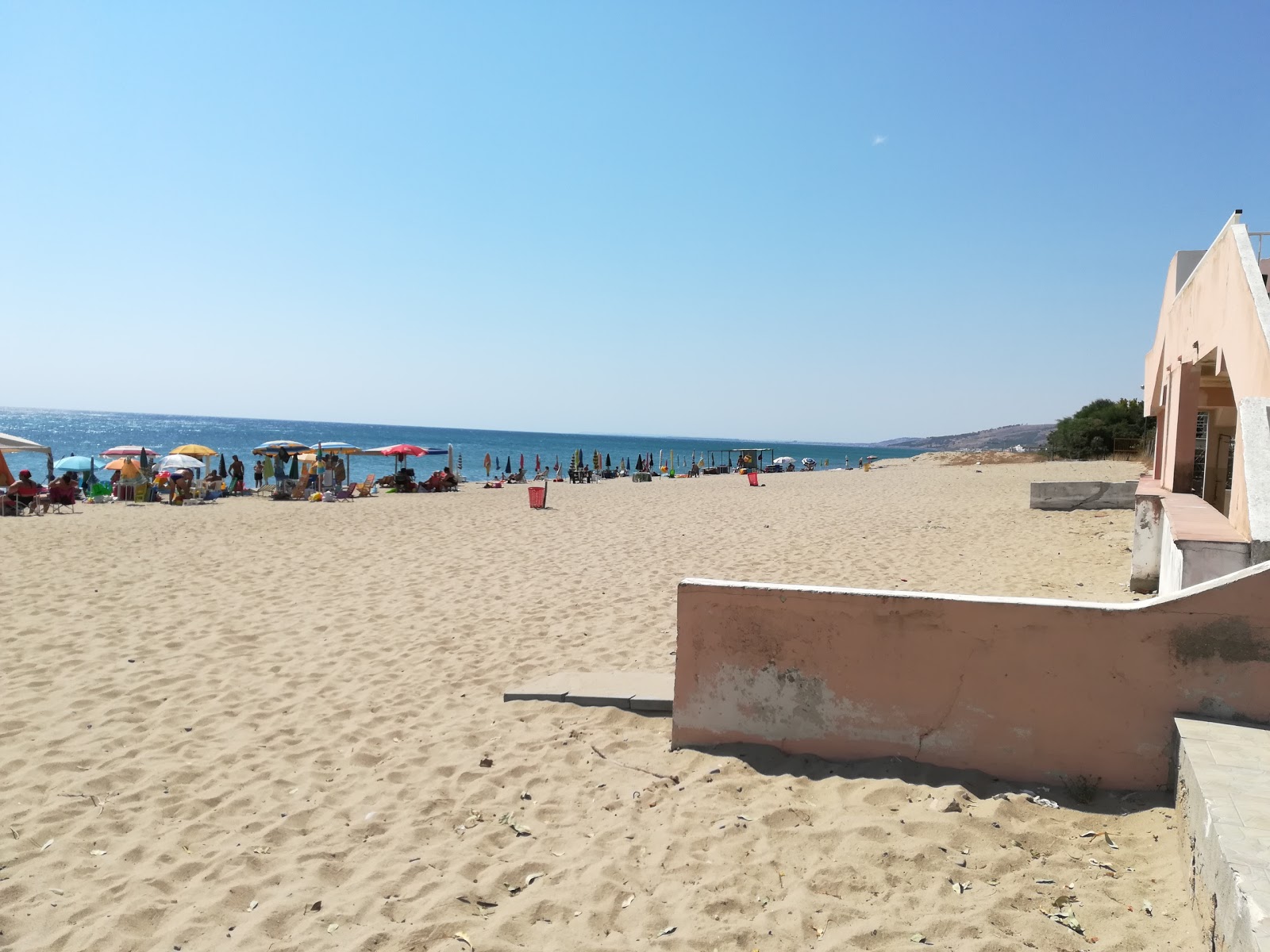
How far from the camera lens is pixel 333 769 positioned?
3.89 m

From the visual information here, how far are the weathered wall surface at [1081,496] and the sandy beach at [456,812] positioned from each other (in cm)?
664

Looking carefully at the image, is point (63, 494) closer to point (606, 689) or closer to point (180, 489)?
point (180, 489)

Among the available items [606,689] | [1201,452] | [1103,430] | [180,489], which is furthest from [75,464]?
[1103,430]

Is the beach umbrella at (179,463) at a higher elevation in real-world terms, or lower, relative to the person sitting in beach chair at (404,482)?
higher

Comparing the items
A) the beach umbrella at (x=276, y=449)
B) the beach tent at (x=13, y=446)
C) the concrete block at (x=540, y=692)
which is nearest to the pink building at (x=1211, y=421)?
the concrete block at (x=540, y=692)

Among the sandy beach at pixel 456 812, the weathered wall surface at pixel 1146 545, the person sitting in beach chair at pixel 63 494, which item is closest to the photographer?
the sandy beach at pixel 456 812

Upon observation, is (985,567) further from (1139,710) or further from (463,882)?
(463,882)

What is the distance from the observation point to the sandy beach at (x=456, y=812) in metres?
2.62

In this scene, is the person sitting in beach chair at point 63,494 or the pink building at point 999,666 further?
the person sitting in beach chair at point 63,494

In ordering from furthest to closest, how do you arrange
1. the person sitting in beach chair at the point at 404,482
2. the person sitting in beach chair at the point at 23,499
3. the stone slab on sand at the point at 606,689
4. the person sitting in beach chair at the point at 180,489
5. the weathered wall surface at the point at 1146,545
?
1. the person sitting in beach chair at the point at 404,482
2. the person sitting in beach chair at the point at 180,489
3. the person sitting in beach chair at the point at 23,499
4. the weathered wall surface at the point at 1146,545
5. the stone slab on sand at the point at 606,689

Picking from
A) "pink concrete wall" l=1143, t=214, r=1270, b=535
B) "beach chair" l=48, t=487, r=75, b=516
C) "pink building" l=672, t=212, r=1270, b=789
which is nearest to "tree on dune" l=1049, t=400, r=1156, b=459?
"pink concrete wall" l=1143, t=214, r=1270, b=535

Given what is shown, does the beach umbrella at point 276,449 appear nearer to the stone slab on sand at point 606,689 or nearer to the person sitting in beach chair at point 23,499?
the person sitting in beach chair at point 23,499

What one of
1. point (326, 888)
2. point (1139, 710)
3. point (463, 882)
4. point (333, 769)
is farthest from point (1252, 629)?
point (333, 769)

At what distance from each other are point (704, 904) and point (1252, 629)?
95.5 inches
